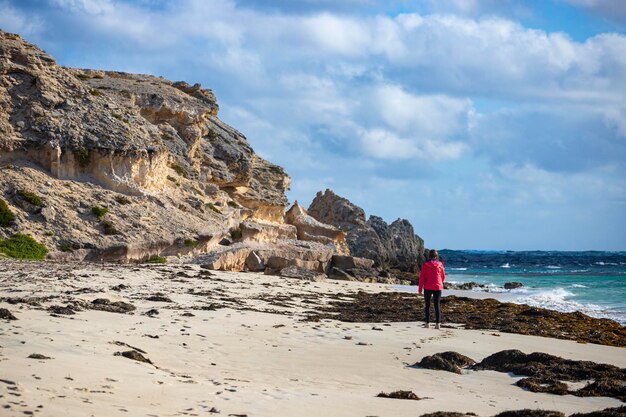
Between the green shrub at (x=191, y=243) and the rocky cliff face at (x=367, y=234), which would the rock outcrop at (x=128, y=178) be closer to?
the green shrub at (x=191, y=243)

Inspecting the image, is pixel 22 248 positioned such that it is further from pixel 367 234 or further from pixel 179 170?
pixel 367 234

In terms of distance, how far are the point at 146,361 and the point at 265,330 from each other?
13.6 feet

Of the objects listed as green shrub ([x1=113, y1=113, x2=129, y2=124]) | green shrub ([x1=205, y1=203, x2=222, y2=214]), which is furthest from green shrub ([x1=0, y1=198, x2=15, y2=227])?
green shrub ([x1=205, y1=203, x2=222, y2=214])

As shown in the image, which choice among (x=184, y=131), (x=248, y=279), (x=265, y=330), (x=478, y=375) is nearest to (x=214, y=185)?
(x=184, y=131)

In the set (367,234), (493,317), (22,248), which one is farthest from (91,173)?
(367,234)

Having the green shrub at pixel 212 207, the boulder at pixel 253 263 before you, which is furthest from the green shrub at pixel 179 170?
the boulder at pixel 253 263

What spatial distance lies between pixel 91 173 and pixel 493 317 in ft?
53.9

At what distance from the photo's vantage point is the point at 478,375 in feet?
32.5

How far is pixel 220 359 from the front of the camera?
→ 9.55 metres

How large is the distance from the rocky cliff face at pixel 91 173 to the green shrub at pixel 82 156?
1.4 inches

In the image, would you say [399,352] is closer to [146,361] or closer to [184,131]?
[146,361]

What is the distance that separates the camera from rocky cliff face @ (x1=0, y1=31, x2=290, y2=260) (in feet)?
80.4

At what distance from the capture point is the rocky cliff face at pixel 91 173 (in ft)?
80.4

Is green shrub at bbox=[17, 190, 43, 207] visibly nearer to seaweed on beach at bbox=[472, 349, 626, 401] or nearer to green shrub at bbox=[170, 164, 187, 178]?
green shrub at bbox=[170, 164, 187, 178]
